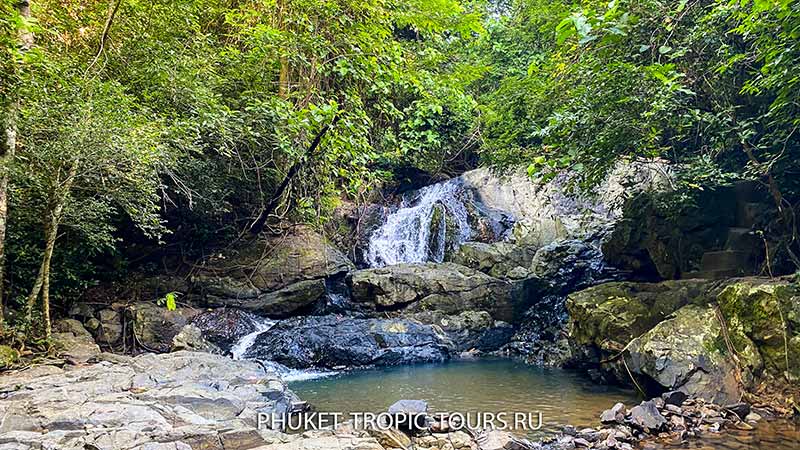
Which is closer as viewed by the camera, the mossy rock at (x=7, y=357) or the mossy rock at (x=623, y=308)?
the mossy rock at (x=7, y=357)

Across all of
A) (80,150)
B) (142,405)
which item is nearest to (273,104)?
(80,150)

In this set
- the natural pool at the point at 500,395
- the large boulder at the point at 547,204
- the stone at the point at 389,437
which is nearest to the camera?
the stone at the point at 389,437

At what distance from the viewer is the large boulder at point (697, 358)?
Result: 236 inches

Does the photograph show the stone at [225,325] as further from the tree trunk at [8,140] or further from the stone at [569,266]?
the stone at [569,266]

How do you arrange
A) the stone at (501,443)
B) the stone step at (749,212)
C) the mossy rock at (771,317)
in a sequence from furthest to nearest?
the stone step at (749,212)
the mossy rock at (771,317)
the stone at (501,443)

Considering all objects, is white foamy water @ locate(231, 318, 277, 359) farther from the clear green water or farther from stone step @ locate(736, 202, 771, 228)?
stone step @ locate(736, 202, 771, 228)

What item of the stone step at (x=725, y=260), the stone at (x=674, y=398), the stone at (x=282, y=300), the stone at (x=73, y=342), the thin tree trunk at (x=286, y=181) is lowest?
the stone at (x=674, y=398)

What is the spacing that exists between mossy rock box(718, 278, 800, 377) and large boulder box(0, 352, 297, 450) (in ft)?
19.9

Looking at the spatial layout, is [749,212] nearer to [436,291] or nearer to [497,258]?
[497,258]

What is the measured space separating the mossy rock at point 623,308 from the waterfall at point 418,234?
A: 6.19 m

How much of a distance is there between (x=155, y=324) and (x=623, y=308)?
905 cm

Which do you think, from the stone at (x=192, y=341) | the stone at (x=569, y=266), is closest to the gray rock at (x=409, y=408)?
the stone at (x=192, y=341)

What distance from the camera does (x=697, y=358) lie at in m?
6.26

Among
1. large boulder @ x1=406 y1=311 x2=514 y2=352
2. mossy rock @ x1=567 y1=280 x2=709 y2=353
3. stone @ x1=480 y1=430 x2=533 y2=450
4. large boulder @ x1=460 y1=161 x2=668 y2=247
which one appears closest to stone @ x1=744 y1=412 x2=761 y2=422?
mossy rock @ x1=567 y1=280 x2=709 y2=353
